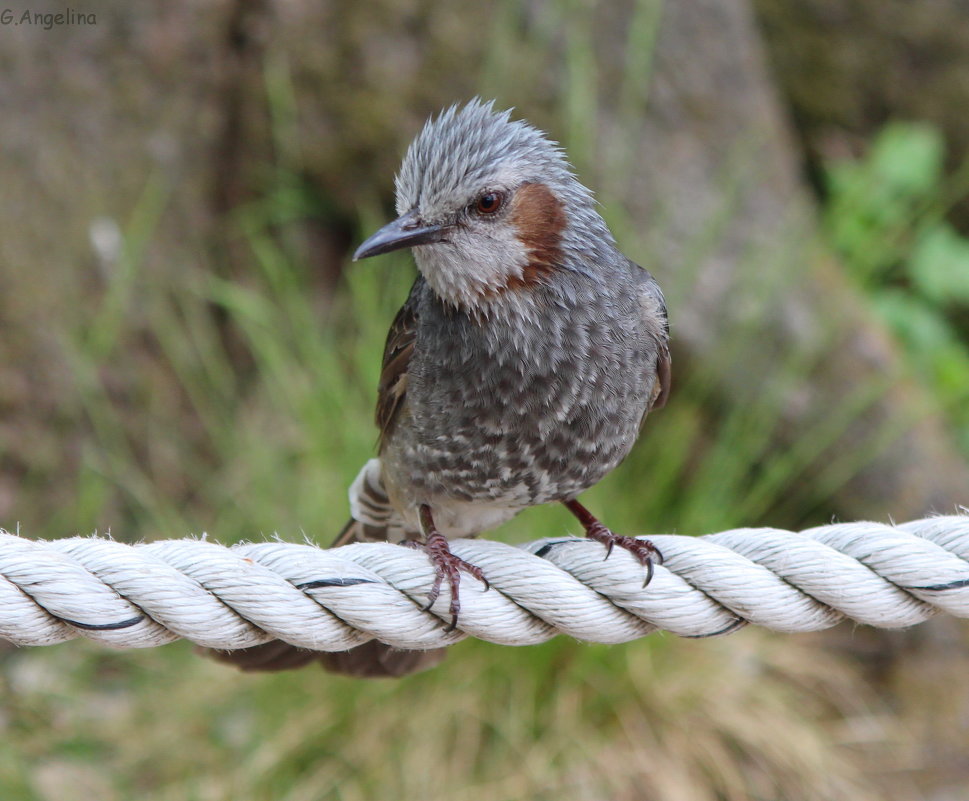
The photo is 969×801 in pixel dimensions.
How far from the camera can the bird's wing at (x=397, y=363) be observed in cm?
312

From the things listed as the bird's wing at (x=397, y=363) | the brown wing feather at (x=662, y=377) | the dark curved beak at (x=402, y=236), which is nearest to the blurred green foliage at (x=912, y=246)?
the brown wing feather at (x=662, y=377)

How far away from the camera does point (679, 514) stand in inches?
188

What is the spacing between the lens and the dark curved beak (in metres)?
2.72

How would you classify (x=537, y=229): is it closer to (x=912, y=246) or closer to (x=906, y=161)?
(x=906, y=161)

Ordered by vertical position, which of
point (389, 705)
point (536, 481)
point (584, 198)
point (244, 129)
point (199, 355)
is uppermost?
point (244, 129)

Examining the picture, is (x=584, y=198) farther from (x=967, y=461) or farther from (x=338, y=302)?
(x=967, y=461)

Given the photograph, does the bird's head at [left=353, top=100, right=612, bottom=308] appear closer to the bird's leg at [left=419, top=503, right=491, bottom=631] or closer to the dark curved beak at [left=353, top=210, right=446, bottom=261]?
the dark curved beak at [left=353, top=210, right=446, bottom=261]

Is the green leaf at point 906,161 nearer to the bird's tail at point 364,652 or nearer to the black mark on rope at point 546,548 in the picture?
the bird's tail at point 364,652

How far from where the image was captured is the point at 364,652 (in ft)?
10.6

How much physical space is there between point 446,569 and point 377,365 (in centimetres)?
213

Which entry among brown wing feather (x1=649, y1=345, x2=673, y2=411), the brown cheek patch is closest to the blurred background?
brown wing feather (x1=649, y1=345, x2=673, y2=411)

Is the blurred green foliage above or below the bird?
above

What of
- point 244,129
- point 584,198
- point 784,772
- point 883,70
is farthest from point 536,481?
point 883,70

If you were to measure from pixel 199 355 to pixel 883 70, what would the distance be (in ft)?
15.3
